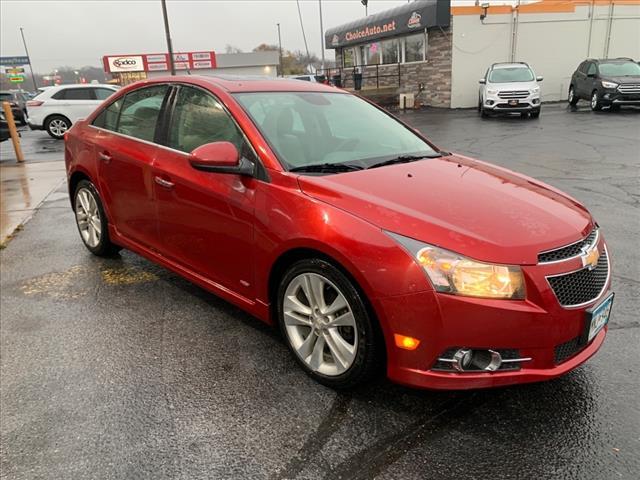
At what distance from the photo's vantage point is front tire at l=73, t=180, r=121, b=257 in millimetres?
4648

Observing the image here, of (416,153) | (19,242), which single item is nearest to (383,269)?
(416,153)

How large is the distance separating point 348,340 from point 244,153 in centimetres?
127

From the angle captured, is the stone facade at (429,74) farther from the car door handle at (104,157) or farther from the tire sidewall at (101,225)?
the car door handle at (104,157)

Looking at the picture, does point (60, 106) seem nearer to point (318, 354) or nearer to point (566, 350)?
point (318, 354)

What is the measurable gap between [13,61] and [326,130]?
271 ft

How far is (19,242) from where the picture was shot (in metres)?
5.77

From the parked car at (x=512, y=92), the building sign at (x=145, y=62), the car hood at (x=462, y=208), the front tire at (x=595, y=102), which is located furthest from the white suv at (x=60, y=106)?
the building sign at (x=145, y=62)

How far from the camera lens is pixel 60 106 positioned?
17500 millimetres

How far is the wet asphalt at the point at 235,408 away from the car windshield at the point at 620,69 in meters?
16.4

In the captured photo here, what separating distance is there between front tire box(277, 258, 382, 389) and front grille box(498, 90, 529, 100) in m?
16.3

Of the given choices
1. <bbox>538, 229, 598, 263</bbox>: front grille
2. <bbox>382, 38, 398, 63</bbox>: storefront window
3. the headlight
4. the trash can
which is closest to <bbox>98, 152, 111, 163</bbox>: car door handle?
the headlight

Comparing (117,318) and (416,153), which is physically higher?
(416,153)

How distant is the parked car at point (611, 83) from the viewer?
1712 centimetres

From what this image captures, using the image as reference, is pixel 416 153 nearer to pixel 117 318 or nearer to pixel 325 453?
pixel 325 453
